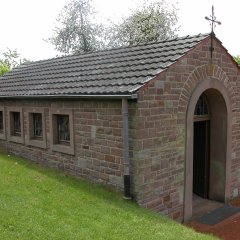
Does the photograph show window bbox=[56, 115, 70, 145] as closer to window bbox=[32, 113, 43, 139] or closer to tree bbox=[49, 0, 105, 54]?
window bbox=[32, 113, 43, 139]

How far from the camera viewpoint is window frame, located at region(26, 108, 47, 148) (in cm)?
1018

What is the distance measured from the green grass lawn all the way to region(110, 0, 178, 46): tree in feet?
88.9

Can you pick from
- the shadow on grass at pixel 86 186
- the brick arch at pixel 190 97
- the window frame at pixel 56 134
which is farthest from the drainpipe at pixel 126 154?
the window frame at pixel 56 134

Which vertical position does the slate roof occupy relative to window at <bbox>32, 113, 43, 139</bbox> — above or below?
above

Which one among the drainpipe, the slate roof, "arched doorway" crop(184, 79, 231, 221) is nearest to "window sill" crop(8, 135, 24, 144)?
the slate roof

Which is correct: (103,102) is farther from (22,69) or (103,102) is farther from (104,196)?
(22,69)

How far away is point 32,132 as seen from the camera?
1107cm

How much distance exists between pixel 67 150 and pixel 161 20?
91.2 feet

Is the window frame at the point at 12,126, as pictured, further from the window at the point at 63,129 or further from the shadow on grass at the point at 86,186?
the window at the point at 63,129

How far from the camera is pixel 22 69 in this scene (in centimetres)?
1509

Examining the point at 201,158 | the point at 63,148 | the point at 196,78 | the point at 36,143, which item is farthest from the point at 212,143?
the point at 36,143

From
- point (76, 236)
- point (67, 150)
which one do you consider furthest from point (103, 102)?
point (76, 236)

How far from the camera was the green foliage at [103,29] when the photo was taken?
33822 millimetres

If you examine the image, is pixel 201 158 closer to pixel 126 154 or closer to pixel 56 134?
pixel 126 154
